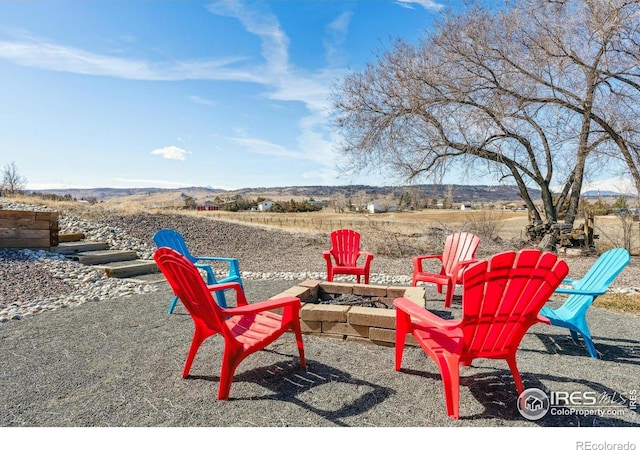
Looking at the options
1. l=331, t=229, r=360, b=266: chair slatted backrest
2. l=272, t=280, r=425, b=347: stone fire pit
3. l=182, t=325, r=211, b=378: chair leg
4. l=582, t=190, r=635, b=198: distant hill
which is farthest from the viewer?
l=582, t=190, r=635, b=198: distant hill

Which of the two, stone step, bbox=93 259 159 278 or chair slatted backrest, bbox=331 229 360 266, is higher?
chair slatted backrest, bbox=331 229 360 266

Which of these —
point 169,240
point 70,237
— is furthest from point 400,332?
point 70,237

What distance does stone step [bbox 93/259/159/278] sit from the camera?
5.72 m

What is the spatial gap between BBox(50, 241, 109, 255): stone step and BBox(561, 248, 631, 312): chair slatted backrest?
23.3 feet

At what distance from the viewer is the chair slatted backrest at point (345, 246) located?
191 inches

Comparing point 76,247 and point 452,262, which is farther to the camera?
point 76,247

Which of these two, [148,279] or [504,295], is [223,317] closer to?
[504,295]

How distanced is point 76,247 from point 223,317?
19.4 feet

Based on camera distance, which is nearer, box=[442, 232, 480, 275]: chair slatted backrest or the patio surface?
the patio surface

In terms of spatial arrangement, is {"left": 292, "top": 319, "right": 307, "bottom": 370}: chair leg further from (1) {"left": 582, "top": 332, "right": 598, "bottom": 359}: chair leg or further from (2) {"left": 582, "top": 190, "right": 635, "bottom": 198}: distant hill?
(2) {"left": 582, "top": 190, "right": 635, "bottom": 198}: distant hill

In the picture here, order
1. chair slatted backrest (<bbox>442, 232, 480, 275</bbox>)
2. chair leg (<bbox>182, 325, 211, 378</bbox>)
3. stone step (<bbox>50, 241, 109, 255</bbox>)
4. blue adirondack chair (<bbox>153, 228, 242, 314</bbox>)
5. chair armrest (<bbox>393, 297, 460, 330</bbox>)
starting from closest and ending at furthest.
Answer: chair armrest (<bbox>393, 297, 460, 330</bbox>) → chair leg (<bbox>182, 325, 211, 378</bbox>) → blue adirondack chair (<bbox>153, 228, 242, 314</bbox>) → chair slatted backrest (<bbox>442, 232, 480, 275</bbox>) → stone step (<bbox>50, 241, 109, 255</bbox>)

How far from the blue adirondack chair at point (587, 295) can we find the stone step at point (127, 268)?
5515 mm

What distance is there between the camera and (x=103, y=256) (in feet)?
20.9

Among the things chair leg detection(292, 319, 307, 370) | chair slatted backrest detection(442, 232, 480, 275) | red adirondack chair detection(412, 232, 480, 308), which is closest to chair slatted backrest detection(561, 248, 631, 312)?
red adirondack chair detection(412, 232, 480, 308)
